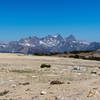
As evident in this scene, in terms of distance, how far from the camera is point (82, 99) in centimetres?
1289

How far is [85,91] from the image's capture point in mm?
14531

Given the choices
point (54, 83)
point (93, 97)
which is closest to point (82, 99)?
point (93, 97)

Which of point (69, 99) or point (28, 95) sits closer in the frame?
point (69, 99)

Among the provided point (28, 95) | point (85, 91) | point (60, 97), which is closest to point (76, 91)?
point (85, 91)

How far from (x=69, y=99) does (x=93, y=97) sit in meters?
Result: 1.24

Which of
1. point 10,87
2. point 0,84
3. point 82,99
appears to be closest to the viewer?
point 82,99

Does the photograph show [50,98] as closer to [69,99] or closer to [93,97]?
[69,99]

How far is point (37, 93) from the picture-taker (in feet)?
49.5

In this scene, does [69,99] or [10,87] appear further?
[10,87]

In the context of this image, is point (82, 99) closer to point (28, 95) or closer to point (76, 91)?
point (76, 91)

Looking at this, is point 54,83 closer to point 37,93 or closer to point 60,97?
point 37,93

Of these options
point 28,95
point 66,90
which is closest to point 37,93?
point 28,95

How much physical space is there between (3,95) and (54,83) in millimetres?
4371

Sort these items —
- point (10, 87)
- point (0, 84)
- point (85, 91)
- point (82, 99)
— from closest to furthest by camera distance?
point (82, 99)
point (85, 91)
point (10, 87)
point (0, 84)
